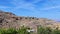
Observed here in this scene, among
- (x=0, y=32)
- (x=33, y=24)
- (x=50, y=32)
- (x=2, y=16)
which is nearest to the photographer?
(x=0, y=32)

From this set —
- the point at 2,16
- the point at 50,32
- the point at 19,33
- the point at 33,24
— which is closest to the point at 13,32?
the point at 19,33

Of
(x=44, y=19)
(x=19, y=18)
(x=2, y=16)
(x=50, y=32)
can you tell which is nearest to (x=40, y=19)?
(x=44, y=19)

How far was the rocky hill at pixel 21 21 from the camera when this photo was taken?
29375 millimetres

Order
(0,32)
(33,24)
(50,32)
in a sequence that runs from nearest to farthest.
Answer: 1. (0,32)
2. (50,32)
3. (33,24)

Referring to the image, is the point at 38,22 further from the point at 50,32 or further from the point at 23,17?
the point at 50,32

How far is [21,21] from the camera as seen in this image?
31172mm

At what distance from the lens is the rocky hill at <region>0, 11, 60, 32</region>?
29375 mm

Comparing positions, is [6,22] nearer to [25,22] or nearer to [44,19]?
[25,22]

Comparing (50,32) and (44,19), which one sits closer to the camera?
(50,32)

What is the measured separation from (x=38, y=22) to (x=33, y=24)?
3.90 feet

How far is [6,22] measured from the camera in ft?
99.6

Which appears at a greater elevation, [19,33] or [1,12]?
[1,12]

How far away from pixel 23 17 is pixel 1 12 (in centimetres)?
291

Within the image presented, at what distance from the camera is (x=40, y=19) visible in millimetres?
32250
